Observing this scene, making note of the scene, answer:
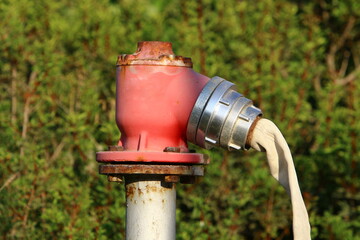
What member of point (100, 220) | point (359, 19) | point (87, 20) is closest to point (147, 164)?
point (100, 220)

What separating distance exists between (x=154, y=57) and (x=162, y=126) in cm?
21

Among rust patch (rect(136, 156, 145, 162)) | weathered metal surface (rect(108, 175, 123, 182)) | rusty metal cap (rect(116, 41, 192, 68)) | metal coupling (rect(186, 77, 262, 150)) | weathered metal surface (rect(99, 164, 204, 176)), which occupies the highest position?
rusty metal cap (rect(116, 41, 192, 68))

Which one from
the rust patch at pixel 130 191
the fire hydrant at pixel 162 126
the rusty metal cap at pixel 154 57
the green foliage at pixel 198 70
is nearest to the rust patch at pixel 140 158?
the fire hydrant at pixel 162 126

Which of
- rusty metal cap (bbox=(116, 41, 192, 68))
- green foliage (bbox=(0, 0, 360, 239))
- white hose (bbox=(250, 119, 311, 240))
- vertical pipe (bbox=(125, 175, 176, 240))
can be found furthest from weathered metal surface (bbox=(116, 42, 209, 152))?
green foliage (bbox=(0, 0, 360, 239))

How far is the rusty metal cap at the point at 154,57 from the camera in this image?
7.92ft

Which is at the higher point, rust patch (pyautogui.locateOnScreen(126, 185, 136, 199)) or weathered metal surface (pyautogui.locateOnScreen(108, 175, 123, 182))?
weathered metal surface (pyautogui.locateOnScreen(108, 175, 123, 182))

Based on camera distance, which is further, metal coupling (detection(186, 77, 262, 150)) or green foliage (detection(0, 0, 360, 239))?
green foliage (detection(0, 0, 360, 239))

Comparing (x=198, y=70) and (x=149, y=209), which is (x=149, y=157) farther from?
(x=198, y=70)

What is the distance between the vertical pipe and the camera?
2.40 m

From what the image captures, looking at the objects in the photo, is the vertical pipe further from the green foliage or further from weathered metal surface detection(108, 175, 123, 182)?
the green foliage

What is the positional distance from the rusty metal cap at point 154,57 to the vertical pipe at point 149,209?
0.35 metres

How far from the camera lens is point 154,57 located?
243 cm

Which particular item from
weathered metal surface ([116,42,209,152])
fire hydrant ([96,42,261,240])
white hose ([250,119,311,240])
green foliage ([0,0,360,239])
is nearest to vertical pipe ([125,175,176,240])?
fire hydrant ([96,42,261,240])

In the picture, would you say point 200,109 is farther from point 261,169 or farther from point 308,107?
point 308,107
